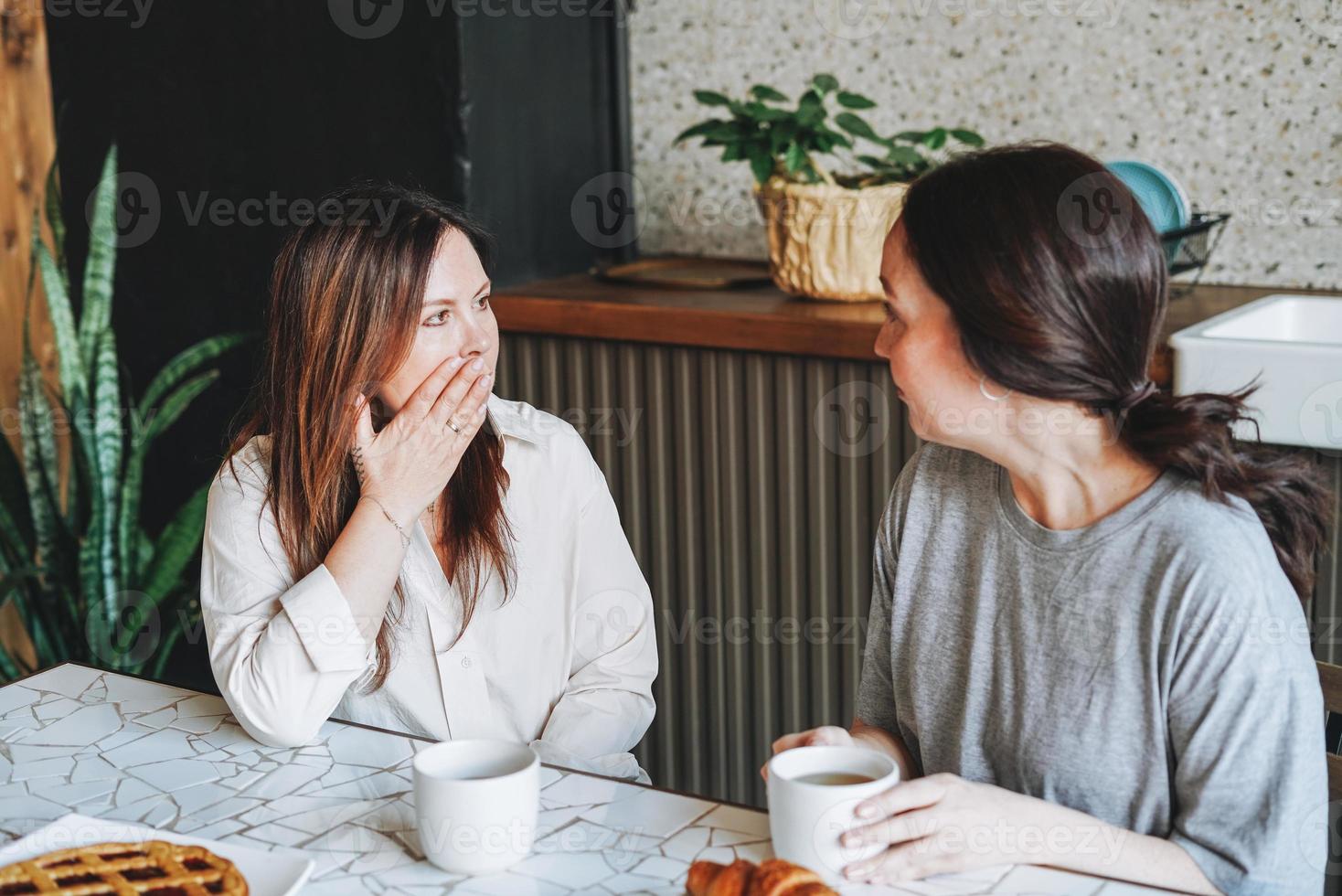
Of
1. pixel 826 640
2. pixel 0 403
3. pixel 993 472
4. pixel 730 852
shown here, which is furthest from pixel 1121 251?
pixel 0 403

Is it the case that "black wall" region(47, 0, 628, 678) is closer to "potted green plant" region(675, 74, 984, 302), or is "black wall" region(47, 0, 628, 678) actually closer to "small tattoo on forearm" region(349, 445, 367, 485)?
"potted green plant" region(675, 74, 984, 302)

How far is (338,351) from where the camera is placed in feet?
5.17

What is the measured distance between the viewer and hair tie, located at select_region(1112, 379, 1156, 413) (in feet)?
4.06

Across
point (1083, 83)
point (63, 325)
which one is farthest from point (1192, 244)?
point (63, 325)

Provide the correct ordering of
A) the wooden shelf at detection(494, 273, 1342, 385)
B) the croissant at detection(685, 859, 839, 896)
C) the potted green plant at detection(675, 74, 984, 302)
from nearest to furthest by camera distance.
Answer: the croissant at detection(685, 859, 839, 896), the wooden shelf at detection(494, 273, 1342, 385), the potted green plant at detection(675, 74, 984, 302)

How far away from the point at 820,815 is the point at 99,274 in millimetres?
2199

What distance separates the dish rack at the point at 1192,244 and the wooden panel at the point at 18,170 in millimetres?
2378

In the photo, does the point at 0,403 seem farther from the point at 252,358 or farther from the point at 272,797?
the point at 272,797

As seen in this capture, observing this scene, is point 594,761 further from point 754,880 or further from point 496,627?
point 754,880

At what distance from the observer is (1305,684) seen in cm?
114

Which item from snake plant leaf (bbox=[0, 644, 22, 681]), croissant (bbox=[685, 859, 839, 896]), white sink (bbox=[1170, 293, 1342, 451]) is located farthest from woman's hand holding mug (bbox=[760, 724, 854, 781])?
snake plant leaf (bbox=[0, 644, 22, 681])

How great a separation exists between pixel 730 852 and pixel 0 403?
268 cm

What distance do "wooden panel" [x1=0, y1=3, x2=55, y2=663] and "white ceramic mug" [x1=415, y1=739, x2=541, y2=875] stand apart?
8.29 feet

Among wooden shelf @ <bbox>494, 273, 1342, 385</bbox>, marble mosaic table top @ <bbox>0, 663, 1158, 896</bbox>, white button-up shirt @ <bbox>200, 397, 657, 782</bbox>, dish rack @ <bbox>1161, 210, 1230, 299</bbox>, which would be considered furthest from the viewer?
wooden shelf @ <bbox>494, 273, 1342, 385</bbox>
